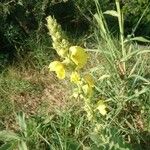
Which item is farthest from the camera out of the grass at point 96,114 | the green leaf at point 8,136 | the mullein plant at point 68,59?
the green leaf at point 8,136

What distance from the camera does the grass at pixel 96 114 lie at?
344cm

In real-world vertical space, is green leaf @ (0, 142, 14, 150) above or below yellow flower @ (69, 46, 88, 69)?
below

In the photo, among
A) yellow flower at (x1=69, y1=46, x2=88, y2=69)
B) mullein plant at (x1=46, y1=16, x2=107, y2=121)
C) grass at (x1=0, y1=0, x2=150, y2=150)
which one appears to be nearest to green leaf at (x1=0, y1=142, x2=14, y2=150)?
grass at (x1=0, y1=0, x2=150, y2=150)

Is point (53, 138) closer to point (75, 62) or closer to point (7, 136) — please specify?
point (7, 136)

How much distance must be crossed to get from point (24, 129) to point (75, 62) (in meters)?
1.04

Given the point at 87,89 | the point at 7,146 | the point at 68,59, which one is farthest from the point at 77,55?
the point at 7,146

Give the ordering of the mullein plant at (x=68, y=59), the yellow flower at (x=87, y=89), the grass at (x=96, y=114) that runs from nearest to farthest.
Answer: the mullein plant at (x=68, y=59) < the yellow flower at (x=87, y=89) < the grass at (x=96, y=114)

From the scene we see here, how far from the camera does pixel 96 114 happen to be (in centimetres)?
323

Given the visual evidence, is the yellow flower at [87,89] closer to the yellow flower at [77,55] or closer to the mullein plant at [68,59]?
the mullein plant at [68,59]

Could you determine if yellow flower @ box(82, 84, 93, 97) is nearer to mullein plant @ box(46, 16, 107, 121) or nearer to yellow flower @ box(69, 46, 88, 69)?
mullein plant @ box(46, 16, 107, 121)

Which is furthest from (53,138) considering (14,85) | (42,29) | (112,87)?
(42,29)

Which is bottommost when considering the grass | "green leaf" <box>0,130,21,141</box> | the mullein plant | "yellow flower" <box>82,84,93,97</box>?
the grass

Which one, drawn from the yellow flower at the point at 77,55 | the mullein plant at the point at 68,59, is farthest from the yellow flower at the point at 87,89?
the yellow flower at the point at 77,55

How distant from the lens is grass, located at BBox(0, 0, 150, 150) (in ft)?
11.3
